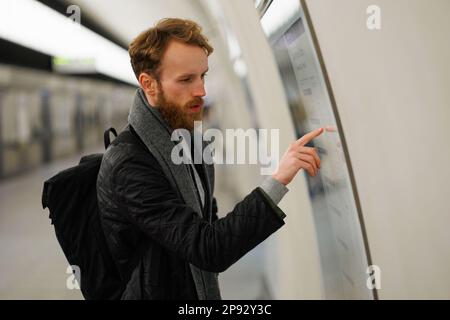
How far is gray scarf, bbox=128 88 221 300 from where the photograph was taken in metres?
1.45

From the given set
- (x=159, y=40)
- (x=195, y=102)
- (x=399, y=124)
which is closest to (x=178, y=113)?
(x=195, y=102)

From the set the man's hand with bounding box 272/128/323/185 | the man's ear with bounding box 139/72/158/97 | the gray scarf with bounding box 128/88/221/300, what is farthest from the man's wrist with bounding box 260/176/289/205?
the man's ear with bounding box 139/72/158/97

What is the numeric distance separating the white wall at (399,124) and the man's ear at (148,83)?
1.48 ft

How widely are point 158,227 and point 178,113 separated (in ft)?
1.02

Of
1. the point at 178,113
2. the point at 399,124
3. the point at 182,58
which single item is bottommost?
the point at 399,124

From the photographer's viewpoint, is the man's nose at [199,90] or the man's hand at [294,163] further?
the man's nose at [199,90]

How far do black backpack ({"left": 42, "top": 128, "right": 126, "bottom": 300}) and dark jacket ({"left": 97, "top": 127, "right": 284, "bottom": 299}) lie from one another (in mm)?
34

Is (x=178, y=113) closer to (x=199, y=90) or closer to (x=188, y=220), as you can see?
(x=199, y=90)

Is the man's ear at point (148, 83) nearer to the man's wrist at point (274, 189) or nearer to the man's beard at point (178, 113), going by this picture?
the man's beard at point (178, 113)

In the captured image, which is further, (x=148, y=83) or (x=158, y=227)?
(x=148, y=83)

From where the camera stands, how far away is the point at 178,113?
147 centimetres

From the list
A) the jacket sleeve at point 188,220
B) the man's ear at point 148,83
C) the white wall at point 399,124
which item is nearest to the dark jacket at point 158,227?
the jacket sleeve at point 188,220

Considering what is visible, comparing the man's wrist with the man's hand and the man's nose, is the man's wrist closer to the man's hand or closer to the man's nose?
the man's hand

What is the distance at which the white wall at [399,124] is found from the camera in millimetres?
1213
